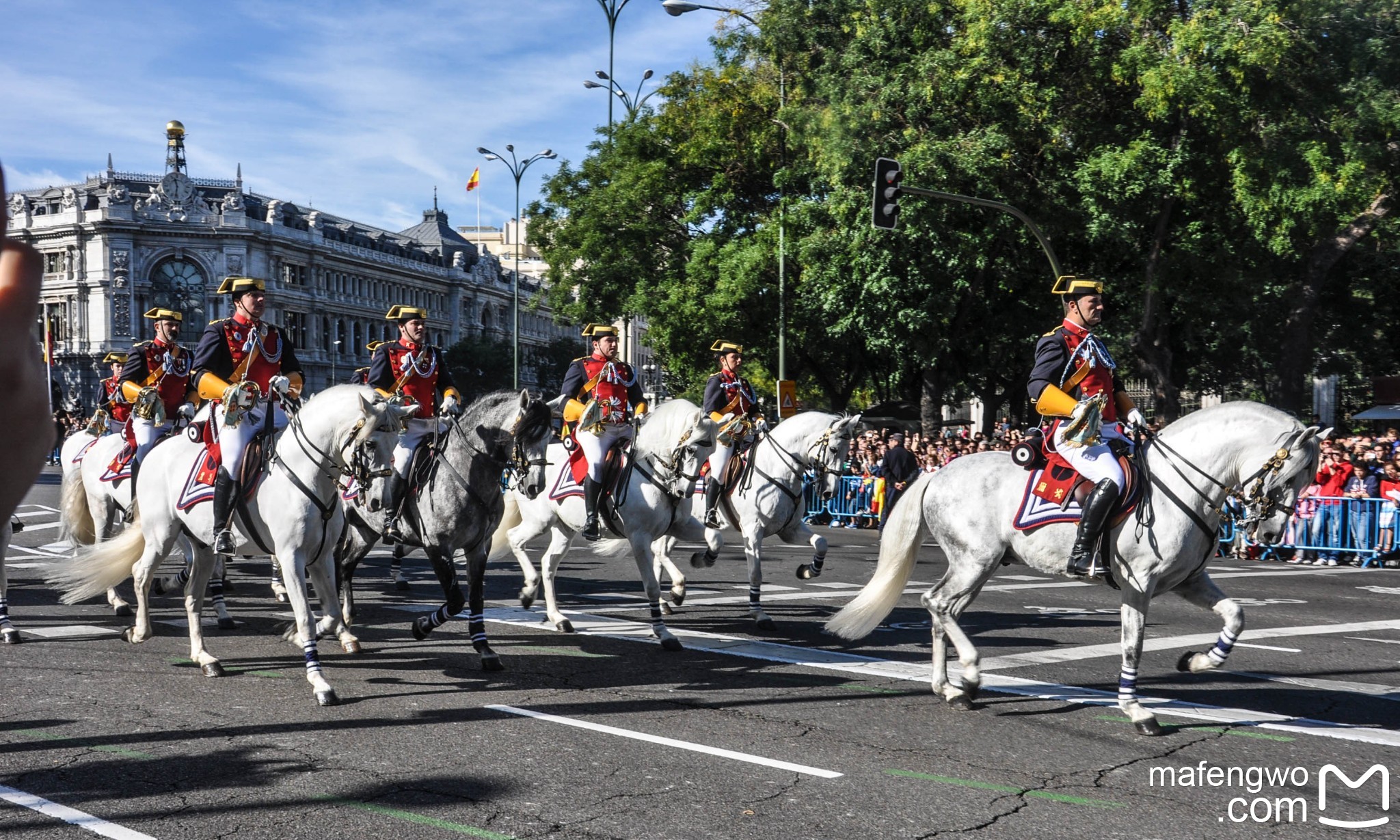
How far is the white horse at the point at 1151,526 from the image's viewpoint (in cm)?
731

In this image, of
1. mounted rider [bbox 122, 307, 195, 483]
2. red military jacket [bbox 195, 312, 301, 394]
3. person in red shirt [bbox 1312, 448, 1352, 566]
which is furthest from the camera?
person in red shirt [bbox 1312, 448, 1352, 566]

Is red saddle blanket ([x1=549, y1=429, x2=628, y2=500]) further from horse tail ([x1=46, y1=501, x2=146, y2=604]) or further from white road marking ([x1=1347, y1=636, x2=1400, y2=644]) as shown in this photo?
white road marking ([x1=1347, y1=636, x2=1400, y2=644])

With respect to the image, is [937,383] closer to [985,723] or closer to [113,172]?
[985,723]

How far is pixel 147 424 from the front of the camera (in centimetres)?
1212

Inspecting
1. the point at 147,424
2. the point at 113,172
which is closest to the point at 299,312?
the point at 113,172

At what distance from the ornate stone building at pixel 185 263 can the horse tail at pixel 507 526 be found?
88.4 meters

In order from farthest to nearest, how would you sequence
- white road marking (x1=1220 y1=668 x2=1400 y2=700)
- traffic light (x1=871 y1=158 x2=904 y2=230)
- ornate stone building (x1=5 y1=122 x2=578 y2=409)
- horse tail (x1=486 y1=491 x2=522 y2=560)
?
ornate stone building (x1=5 y1=122 x2=578 y2=409) < traffic light (x1=871 y1=158 x2=904 y2=230) < horse tail (x1=486 y1=491 x2=522 y2=560) < white road marking (x1=1220 y1=668 x2=1400 y2=700)

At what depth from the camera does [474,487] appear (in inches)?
367

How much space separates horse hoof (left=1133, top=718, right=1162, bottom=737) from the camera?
7.00m

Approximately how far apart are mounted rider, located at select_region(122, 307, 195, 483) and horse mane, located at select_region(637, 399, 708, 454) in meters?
4.81

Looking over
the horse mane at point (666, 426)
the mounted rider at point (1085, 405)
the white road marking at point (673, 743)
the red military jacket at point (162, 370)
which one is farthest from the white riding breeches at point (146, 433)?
the mounted rider at point (1085, 405)

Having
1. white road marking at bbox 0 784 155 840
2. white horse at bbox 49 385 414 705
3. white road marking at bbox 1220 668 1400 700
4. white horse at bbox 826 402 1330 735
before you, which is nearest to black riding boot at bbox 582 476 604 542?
white horse at bbox 49 385 414 705

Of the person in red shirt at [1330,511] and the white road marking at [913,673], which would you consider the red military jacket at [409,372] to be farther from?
the person in red shirt at [1330,511]

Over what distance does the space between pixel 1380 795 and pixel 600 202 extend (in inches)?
1248
